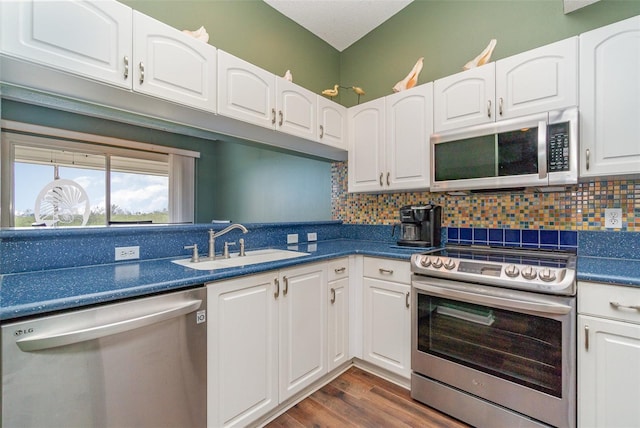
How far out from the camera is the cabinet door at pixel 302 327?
1657mm

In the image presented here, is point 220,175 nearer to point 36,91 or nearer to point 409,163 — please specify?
point 36,91

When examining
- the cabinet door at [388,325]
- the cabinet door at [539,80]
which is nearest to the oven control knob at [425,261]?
the cabinet door at [388,325]

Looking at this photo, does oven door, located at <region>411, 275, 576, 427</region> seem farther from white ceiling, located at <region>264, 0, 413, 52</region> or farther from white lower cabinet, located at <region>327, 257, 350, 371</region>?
white ceiling, located at <region>264, 0, 413, 52</region>

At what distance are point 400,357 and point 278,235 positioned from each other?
50.2 inches

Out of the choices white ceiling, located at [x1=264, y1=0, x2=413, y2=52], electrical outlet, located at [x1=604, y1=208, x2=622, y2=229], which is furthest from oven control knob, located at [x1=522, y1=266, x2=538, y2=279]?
white ceiling, located at [x1=264, y1=0, x2=413, y2=52]

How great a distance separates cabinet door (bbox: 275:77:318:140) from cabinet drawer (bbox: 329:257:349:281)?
98 cm

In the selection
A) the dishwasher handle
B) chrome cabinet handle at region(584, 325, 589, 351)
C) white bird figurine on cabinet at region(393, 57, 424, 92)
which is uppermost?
white bird figurine on cabinet at region(393, 57, 424, 92)

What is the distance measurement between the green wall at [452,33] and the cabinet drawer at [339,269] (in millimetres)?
1745

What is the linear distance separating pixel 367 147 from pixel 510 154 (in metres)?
1.07

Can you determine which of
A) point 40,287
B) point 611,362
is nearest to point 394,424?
point 611,362

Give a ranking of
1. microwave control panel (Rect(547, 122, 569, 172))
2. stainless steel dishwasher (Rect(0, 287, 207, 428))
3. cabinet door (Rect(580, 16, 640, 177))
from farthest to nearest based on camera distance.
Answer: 1. microwave control panel (Rect(547, 122, 569, 172))
2. cabinet door (Rect(580, 16, 640, 177))
3. stainless steel dishwasher (Rect(0, 287, 207, 428))

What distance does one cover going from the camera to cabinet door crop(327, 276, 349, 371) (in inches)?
77.6

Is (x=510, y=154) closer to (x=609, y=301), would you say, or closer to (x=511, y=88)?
(x=511, y=88)

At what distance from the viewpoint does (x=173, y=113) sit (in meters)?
1.69
